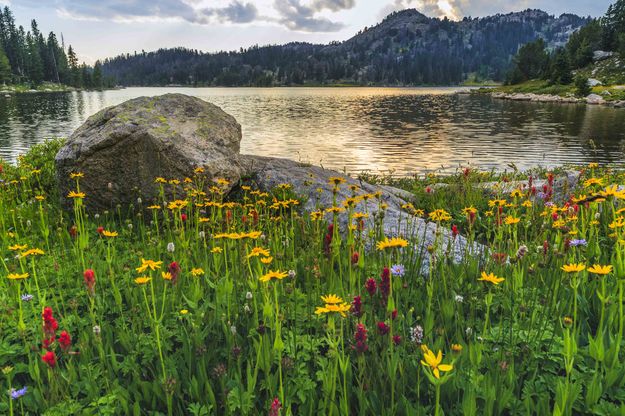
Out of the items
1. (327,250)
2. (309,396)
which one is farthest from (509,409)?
(327,250)

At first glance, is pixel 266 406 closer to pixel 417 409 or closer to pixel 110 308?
pixel 417 409

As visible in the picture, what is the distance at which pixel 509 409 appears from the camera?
9.84 ft

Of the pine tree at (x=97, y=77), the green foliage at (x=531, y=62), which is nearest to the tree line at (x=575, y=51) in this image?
the green foliage at (x=531, y=62)

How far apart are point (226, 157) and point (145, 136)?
184 cm

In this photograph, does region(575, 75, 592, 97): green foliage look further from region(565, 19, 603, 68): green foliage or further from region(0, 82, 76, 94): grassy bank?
region(0, 82, 76, 94): grassy bank

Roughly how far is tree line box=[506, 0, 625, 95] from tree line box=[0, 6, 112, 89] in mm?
158246

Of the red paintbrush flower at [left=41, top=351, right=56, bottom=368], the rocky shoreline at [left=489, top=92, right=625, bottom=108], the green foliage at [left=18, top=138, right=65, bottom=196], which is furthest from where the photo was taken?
the rocky shoreline at [left=489, top=92, right=625, bottom=108]

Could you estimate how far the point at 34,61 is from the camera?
5846 inches

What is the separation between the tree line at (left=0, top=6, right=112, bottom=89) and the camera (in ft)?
487

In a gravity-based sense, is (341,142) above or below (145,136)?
below

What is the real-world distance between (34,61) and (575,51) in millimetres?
173426

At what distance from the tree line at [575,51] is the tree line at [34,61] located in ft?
519

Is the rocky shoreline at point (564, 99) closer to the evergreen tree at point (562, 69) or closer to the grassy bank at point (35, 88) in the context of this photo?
the evergreen tree at point (562, 69)

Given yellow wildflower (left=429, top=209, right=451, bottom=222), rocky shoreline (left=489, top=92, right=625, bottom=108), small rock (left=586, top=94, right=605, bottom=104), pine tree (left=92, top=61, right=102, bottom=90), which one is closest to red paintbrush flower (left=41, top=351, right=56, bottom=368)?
yellow wildflower (left=429, top=209, right=451, bottom=222)
